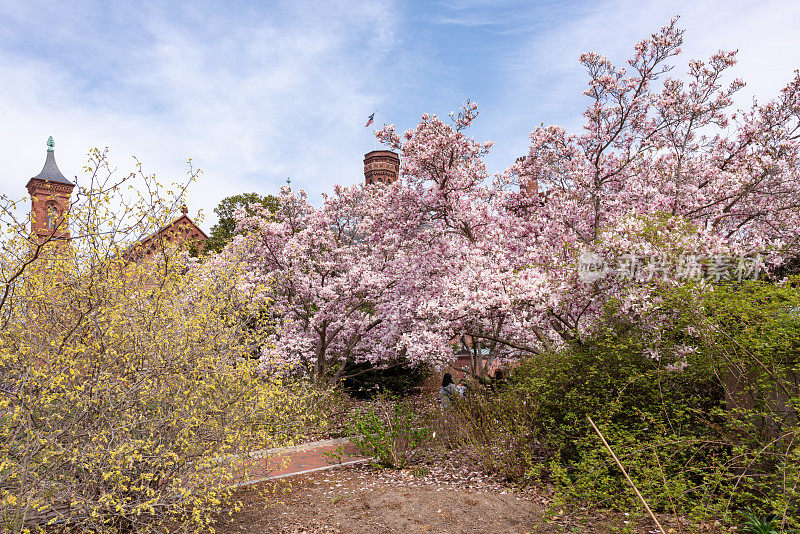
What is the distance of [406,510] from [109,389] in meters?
3.66

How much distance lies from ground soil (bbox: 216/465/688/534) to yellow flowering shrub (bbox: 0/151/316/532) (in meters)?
0.93

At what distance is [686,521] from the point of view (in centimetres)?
556

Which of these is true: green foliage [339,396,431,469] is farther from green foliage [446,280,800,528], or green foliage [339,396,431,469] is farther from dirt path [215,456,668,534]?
green foliage [446,280,800,528]

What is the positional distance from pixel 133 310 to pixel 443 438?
588cm

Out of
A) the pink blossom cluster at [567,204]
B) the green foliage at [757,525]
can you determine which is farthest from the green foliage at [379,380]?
the green foliage at [757,525]

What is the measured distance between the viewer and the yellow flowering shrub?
174 inches

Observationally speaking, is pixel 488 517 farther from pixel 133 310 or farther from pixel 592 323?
pixel 133 310

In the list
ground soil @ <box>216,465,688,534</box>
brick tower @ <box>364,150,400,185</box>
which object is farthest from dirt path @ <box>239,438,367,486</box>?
brick tower @ <box>364,150,400,185</box>

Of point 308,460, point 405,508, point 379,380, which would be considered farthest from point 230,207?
point 405,508

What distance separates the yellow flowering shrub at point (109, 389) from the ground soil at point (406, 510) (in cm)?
93

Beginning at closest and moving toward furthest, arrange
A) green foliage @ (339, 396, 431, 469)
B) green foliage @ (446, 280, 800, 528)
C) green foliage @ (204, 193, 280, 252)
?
green foliage @ (446, 280, 800, 528) < green foliage @ (339, 396, 431, 469) < green foliage @ (204, 193, 280, 252)

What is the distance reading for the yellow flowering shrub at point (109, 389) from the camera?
4.42 metres

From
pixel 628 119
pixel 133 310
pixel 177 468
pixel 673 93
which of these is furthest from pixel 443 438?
pixel 673 93

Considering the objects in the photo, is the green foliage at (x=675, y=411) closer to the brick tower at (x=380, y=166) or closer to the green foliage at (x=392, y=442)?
the green foliage at (x=392, y=442)
